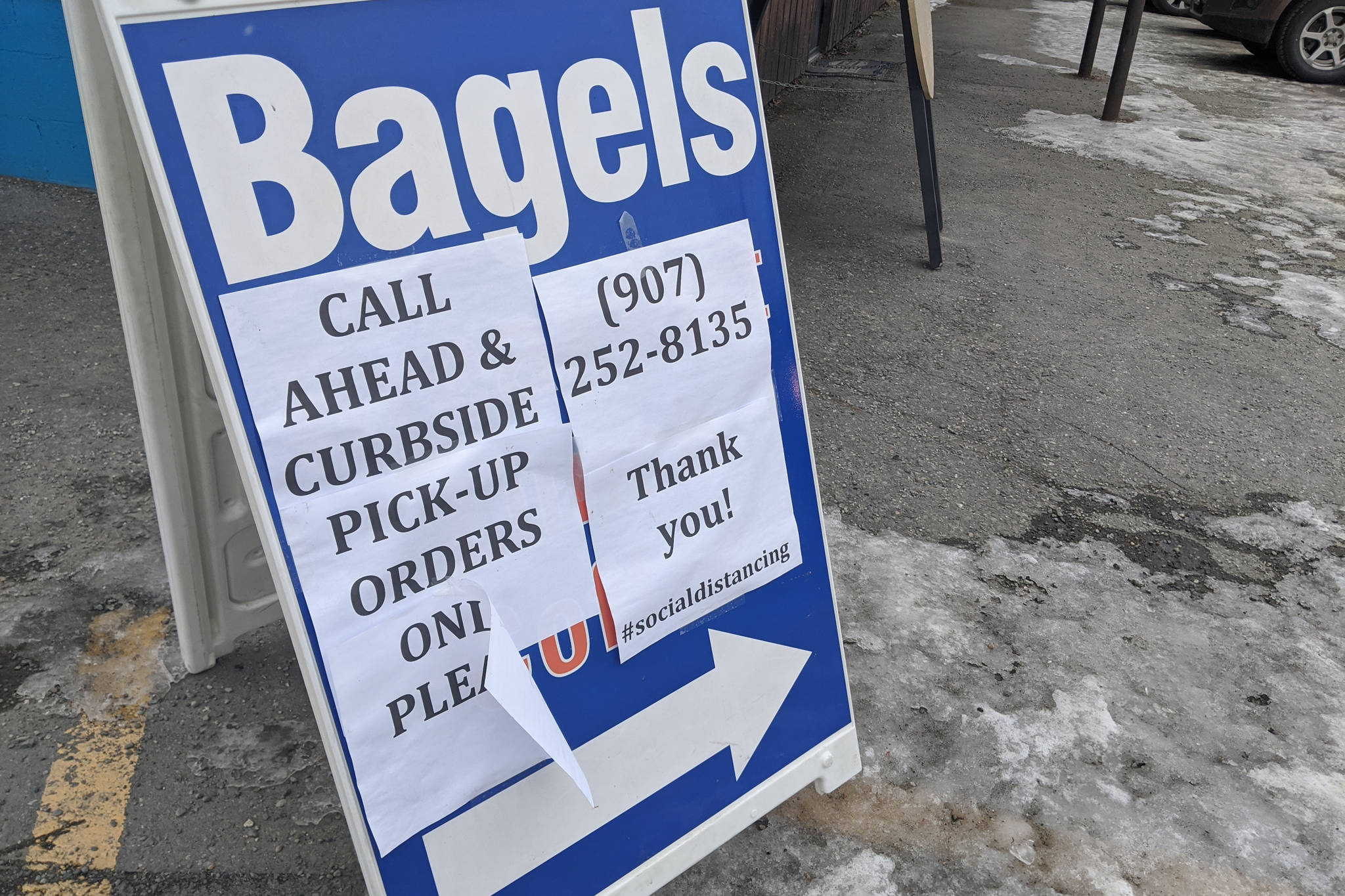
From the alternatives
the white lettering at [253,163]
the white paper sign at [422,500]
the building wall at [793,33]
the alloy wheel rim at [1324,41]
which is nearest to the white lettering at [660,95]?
the white paper sign at [422,500]

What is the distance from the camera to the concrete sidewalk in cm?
199

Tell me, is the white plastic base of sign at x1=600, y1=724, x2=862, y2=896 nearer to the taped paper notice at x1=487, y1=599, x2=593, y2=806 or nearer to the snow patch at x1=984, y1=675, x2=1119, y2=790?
the taped paper notice at x1=487, y1=599, x2=593, y2=806

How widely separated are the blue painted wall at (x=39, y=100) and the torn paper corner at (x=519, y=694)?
4511 millimetres

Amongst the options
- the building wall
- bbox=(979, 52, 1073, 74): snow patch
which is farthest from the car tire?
the building wall

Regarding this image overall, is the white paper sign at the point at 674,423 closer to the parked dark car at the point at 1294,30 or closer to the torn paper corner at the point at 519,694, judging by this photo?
the torn paper corner at the point at 519,694

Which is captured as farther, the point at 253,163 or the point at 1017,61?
the point at 1017,61

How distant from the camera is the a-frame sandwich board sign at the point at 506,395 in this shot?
1.20 meters

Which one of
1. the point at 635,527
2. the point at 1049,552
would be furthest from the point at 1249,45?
the point at 635,527

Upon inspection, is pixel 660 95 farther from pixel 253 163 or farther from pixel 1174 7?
pixel 1174 7

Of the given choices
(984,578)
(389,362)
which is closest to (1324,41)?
(984,578)

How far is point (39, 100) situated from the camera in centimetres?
471

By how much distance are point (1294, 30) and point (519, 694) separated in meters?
12.0

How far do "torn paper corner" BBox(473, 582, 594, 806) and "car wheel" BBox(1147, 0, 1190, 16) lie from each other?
52.1 ft

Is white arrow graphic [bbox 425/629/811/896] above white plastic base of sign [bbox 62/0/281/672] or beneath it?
beneath
